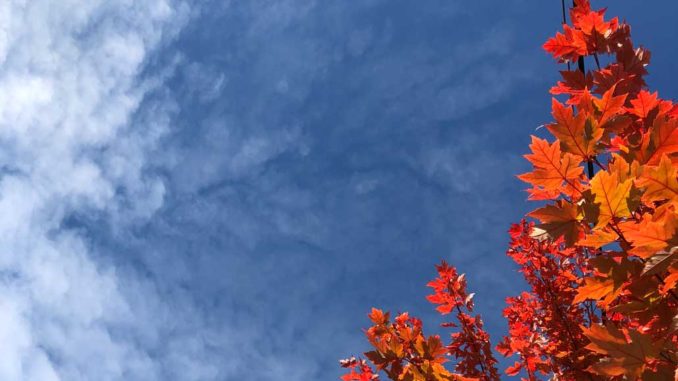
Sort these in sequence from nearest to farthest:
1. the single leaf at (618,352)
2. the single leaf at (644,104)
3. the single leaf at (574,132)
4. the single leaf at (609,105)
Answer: the single leaf at (618,352), the single leaf at (574,132), the single leaf at (609,105), the single leaf at (644,104)

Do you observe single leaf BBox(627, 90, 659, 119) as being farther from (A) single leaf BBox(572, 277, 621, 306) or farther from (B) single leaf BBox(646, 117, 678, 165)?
(A) single leaf BBox(572, 277, 621, 306)

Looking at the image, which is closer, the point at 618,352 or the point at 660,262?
the point at 660,262

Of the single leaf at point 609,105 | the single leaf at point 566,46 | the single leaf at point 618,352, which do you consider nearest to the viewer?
the single leaf at point 618,352

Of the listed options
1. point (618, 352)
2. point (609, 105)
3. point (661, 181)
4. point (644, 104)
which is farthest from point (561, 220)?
point (644, 104)

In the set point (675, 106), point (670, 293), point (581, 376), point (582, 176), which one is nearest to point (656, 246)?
point (670, 293)

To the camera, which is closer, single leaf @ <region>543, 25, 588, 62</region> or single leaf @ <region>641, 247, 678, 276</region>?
single leaf @ <region>641, 247, 678, 276</region>

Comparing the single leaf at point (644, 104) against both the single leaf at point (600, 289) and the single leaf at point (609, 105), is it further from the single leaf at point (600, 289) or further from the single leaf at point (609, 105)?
the single leaf at point (600, 289)

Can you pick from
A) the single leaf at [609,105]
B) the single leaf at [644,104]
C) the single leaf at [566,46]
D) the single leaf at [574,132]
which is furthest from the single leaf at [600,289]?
the single leaf at [566,46]

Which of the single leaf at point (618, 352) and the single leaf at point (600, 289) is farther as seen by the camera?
the single leaf at point (600, 289)

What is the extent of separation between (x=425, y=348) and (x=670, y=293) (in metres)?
1.77

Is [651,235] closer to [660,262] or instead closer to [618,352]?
[660,262]

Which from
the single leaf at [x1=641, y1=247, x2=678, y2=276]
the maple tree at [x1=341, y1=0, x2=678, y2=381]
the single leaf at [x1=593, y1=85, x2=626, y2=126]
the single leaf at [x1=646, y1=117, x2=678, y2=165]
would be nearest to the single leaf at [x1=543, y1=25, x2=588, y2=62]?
the maple tree at [x1=341, y1=0, x2=678, y2=381]

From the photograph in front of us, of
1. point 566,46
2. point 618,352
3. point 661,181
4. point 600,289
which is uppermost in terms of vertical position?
point 566,46

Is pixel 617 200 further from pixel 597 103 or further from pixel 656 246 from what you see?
pixel 597 103
